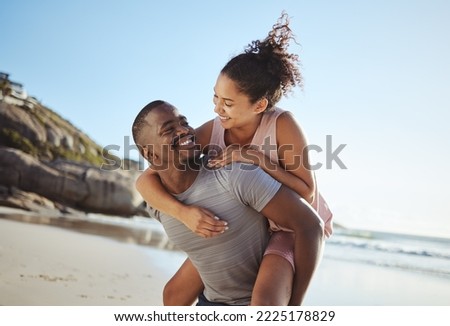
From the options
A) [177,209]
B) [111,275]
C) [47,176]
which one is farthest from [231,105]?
[47,176]

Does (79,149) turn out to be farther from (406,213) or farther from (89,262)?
(89,262)

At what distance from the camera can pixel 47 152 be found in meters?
13.4

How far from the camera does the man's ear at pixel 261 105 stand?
83.0 inches

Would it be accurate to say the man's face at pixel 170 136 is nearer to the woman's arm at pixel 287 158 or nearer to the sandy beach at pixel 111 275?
the woman's arm at pixel 287 158

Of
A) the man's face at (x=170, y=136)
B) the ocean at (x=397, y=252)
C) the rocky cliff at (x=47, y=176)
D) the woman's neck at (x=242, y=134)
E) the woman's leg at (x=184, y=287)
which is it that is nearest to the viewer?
the man's face at (x=170, y=136)

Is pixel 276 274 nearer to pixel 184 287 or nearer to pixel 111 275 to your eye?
pixel 184 287

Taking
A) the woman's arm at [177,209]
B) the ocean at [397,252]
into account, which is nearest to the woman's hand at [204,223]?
the woman's arm at [177,209]

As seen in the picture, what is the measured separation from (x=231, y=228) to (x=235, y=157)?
0.25 meters

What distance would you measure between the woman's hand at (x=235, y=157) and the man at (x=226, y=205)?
44 mm

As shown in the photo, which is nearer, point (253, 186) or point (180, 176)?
point (253, 186)

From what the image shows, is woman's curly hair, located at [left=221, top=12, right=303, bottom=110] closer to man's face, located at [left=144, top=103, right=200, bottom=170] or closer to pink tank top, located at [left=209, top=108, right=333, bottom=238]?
pink tank top, located at [left=209, top=108, right=333, bottom=238]

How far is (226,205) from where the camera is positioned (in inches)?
72.4
